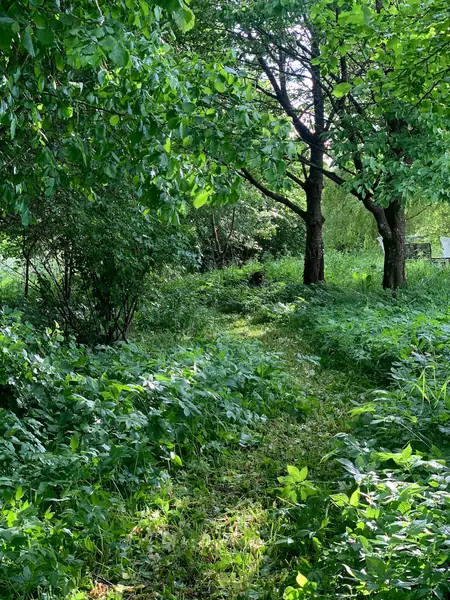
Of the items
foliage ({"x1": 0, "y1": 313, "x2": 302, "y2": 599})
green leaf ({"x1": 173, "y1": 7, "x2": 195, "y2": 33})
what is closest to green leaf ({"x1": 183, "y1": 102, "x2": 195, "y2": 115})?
green leaf ({"x1": 173, "y1": 7, "x2": 195, "y2": 33})

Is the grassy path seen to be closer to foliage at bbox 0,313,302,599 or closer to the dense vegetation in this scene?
the dense vegetation

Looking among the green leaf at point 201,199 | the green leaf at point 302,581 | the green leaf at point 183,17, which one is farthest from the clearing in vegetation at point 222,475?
the green leaf at point 183,17

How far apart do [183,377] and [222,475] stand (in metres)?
0.97

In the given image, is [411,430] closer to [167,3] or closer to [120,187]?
[167,3]

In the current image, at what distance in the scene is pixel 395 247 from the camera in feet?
31.8

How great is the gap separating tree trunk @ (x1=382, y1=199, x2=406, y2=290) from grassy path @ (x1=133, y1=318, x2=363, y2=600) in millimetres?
5744

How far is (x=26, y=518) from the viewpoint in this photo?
2.48 meters

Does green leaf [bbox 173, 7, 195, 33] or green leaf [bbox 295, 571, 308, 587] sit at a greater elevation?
green leaf [bbox 173, 7, 195, 33]

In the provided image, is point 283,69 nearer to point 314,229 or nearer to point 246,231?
point 314,229

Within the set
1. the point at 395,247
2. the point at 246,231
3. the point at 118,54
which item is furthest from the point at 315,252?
the point at 118,54

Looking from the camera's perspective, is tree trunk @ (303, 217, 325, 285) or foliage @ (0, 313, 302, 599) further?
tree trunk @ (303, 217, 325, 285)

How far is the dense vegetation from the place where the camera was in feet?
7.59

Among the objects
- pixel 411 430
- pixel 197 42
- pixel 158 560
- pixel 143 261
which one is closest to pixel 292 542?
pixel 158 560

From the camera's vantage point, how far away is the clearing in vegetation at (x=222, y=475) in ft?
7.52
